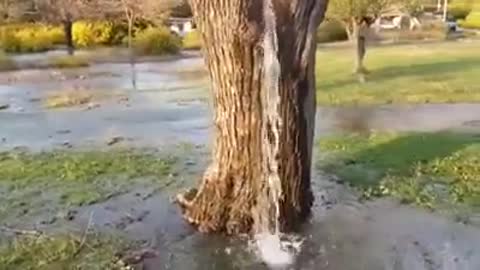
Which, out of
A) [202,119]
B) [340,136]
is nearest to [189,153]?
[340,136]

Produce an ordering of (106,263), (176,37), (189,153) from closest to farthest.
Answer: (106,263)
(189,153)
(176,37)

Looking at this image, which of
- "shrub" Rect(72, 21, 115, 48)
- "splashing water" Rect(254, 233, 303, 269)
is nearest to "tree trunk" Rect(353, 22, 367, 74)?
"splashing water" Rect(254, 233, 303, 269)

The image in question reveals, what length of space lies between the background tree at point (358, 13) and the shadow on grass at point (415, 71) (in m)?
0.78

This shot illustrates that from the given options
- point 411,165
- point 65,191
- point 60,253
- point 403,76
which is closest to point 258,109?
point 60,253

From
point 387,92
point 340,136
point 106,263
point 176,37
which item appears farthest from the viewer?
point 176,37

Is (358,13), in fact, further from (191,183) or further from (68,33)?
(68,33)

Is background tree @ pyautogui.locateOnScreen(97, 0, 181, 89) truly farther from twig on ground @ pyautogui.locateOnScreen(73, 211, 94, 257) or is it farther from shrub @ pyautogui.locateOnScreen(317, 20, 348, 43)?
twig on ground @ pyautogui.locateOnScreen(73, 211, 94, 257)

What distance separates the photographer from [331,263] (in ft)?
21.4

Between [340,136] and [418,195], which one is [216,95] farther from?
[340,136]

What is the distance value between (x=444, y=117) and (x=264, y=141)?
820cm

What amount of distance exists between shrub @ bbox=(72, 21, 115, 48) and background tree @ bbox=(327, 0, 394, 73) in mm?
16288

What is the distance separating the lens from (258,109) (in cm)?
720

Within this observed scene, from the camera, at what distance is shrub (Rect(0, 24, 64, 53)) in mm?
33594

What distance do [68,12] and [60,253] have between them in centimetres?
2977
